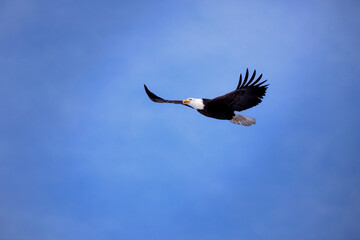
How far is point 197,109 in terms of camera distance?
7.77 m

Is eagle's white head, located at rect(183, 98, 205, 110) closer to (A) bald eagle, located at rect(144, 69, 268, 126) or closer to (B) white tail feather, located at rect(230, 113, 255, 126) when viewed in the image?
(A) bald eagle, located at rect(144, 69, 268, 126)

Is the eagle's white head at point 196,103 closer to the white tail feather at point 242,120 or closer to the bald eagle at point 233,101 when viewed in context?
the bald eagle at point 233,101

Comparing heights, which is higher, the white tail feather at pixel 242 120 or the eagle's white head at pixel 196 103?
the eagle's white head at pixel 196 103

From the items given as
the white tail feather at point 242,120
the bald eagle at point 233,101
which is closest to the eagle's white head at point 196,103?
the bald eagle at point 233,101

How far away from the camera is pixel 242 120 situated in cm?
823

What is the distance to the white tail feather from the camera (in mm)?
8195

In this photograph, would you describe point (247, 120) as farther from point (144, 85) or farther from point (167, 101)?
point (144, 85)

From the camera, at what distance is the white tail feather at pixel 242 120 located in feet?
26.9

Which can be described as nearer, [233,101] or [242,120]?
[233,101]

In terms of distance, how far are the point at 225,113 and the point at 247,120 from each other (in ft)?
2.30

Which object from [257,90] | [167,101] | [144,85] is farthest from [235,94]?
[144,85]

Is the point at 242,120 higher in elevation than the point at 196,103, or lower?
lower

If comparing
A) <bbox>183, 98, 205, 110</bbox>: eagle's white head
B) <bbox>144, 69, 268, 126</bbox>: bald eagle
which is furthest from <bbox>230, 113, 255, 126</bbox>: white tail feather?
<bbox>183, 98, 205, 110</bbox>: eagle's white head

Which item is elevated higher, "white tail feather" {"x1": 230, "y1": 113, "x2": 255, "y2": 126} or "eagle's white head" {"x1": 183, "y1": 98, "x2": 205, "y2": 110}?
"eagle's white head" {"x1": 183, "y1": 98, "x2": 205, "y2": 110}
